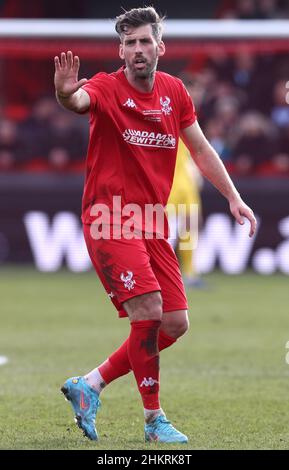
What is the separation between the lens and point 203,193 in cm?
1664

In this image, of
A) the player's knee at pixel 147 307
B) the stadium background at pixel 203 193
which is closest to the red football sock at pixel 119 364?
the player's knee at pixel 147 307

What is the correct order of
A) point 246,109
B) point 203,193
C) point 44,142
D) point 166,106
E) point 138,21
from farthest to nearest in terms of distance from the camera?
point 246,109 < point 44,142 < point 203,193 < point 166,106 < point 138,21

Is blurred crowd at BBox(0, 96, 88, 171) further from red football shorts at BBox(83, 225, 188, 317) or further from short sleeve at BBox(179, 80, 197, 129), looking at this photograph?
red football shorts at BBox(83, 225, 188, 317)

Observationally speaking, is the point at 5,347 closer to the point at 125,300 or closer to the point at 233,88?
the point at 125,300

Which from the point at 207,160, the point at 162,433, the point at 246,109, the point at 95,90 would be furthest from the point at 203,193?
the point at 162,433

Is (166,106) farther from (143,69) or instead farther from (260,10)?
(260,10)

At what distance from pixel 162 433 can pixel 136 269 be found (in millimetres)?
869

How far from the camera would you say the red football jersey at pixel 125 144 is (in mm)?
6473

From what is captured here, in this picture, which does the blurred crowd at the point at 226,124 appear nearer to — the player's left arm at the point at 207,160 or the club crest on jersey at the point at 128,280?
the player's left arm at the point at 207,160

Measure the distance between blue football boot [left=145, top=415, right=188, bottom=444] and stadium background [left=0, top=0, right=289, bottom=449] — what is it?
3.41 metres

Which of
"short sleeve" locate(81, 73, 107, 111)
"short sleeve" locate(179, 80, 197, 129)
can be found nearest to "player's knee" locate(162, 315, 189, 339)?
"short sleeve" locate(179, 80, 197, 129)
